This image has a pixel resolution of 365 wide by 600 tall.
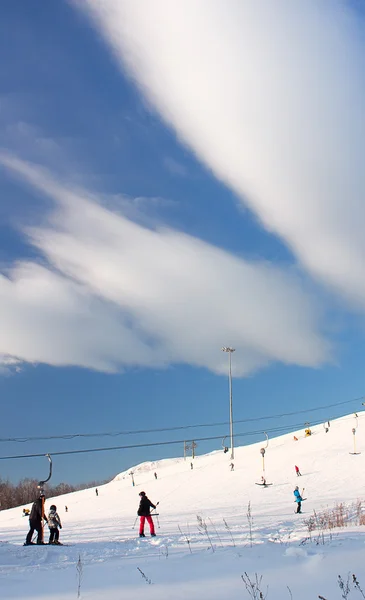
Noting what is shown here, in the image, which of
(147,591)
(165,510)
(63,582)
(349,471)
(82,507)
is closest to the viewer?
(147,591)

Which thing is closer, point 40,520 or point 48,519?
point 40,520

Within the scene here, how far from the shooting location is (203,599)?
5.90m

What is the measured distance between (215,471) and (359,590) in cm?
4778

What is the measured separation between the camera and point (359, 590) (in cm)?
555

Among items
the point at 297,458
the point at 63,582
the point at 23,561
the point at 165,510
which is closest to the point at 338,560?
the point at 63,582

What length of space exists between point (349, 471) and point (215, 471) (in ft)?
48.0

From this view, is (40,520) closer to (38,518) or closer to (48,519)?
(38,518)

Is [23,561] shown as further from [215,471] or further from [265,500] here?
[215,471]

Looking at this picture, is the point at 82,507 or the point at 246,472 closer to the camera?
the point at 82,507

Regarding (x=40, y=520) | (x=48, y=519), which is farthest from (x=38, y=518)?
(x=48, y=519)

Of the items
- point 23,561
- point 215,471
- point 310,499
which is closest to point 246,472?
point 215,471

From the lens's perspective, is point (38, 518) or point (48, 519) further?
point (48, 519)

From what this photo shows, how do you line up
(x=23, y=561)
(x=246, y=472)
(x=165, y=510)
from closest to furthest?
1. (x=23, y=561)
2. (x=165, y=510)
3. (x=246, y=472)

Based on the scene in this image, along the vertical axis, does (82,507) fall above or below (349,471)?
below
